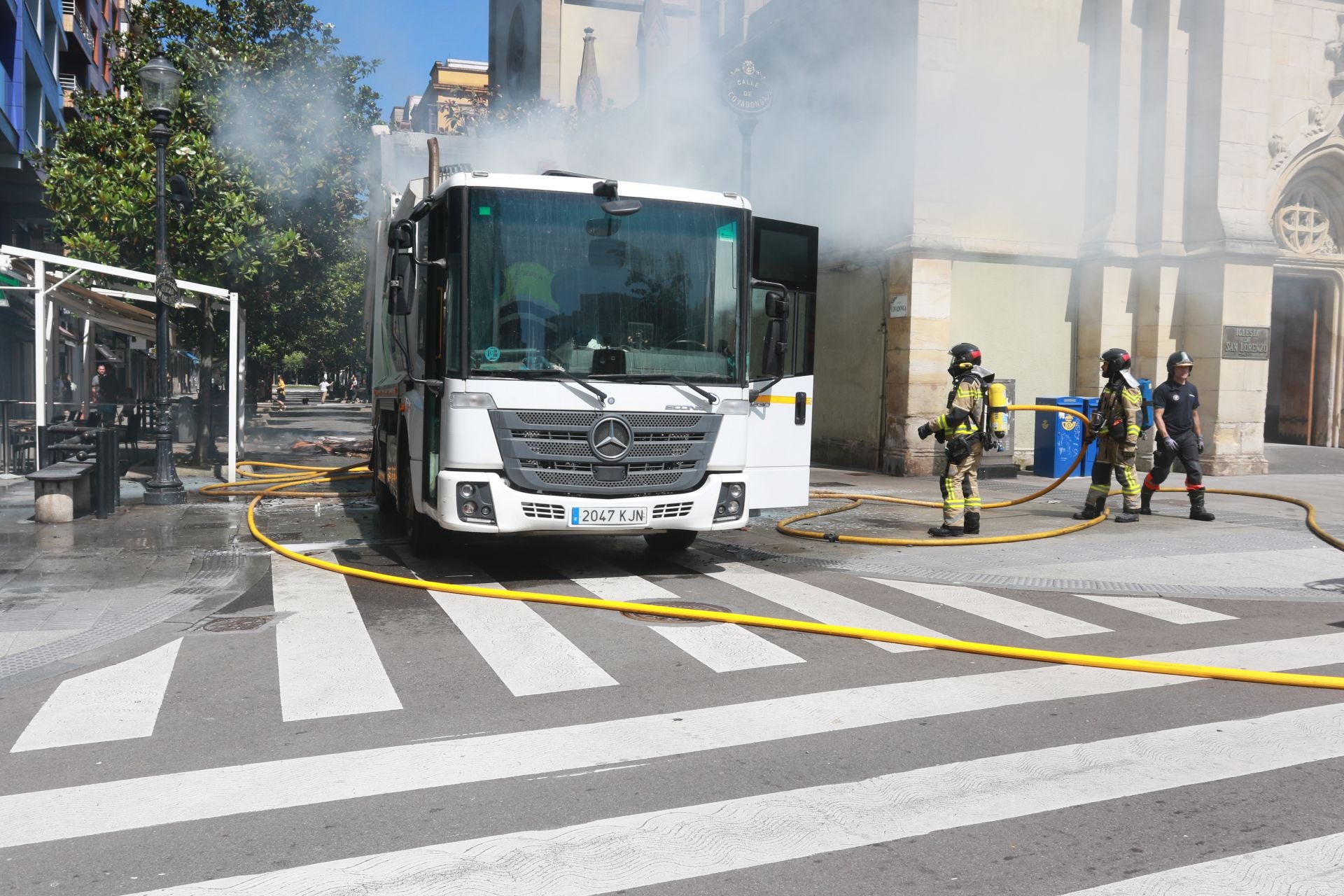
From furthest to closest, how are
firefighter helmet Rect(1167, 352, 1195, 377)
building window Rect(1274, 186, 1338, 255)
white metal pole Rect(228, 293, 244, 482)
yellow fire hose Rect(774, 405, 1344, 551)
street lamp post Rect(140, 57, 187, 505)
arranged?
building window Rect(1274, 186, 1338, 255) → white metal pole Rect(228, 293, 244, 482) → street lamp post Rect(140, 57, 187, 505) → firefighter helmet Rect(1167, 352, 1195, 377) → yellow fire hose Rect(774, 405, 1344, 551)

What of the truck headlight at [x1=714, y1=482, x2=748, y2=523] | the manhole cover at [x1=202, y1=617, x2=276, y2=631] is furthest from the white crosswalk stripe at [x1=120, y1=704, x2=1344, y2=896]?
the truck headlight at [x1=714, y1=482, x2=748, y2=523]

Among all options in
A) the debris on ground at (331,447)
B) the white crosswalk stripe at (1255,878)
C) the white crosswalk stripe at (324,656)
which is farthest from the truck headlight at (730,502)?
the debris on ground at (331,447)

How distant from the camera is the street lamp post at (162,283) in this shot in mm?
11875

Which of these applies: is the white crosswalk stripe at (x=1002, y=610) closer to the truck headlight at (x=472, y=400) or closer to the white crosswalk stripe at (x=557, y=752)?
the white crosswalk stripe at (x=557, y=752)

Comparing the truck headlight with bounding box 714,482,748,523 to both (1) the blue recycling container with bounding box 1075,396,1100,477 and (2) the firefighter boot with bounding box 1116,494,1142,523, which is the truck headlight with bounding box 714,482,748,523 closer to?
(2) the firefighter boot with bounding box 1116,494,1142,523

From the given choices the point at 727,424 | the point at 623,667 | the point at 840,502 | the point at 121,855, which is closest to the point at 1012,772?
the point at 623,667

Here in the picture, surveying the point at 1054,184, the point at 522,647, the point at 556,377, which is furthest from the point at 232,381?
the point at 1054,184

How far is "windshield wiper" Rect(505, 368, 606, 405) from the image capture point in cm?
717

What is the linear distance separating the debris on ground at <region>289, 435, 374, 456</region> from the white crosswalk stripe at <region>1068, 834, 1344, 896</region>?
17.7m

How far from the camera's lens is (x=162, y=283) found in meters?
12.0

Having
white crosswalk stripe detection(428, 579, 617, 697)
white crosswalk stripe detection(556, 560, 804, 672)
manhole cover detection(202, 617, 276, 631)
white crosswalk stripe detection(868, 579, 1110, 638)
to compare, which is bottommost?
manhole cover detection(202, 617, 276, 631)

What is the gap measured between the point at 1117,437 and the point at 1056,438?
483 centimetres

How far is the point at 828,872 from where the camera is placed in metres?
3.12

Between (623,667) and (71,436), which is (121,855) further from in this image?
(71,436)
